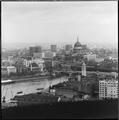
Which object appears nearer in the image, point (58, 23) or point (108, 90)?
point (58, 23)

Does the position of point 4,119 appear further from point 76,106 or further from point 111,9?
point 111,9

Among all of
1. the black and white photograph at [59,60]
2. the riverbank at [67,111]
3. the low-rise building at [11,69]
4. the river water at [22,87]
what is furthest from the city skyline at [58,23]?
the riverbank at [67,111]

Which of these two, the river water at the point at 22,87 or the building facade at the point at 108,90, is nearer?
the river water at the point at 22,87

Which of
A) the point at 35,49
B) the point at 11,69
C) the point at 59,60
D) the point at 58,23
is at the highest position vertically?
the point at 58,23

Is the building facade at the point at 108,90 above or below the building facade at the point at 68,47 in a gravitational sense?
below

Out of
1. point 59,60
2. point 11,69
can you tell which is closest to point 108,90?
point 59,60

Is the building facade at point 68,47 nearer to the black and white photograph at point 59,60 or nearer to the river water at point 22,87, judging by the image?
the black and white photograph at point 59,60

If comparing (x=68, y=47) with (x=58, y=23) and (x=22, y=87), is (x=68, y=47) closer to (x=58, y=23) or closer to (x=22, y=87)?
(x=58, y=23)

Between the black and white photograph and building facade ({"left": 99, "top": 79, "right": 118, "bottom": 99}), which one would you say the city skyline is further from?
building facade ({"left": 99, "top": 79, "right": 118, "bottom": 99})
